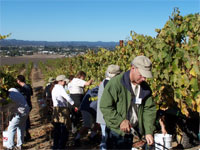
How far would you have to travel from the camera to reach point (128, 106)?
2.53m

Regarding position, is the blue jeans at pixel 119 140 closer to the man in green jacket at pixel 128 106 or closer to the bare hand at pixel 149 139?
the man in green jacket at pixel 128 106

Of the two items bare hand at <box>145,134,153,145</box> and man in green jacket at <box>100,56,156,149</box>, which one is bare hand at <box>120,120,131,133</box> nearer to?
man in green jacket at <box>100,56,156,149</box>

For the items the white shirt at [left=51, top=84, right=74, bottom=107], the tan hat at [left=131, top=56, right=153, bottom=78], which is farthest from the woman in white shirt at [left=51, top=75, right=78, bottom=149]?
the tan hat at [left=131, top=56, right=153, bottom=78]

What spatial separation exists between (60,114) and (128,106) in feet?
8.01

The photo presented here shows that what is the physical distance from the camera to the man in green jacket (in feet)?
8.03

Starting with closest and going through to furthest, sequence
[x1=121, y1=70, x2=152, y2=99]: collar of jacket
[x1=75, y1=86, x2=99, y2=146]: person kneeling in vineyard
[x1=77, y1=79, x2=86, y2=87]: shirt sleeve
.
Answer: [x1=121, y1=70, x2=152, y2=99]: collar of jacket, [x1=75, y1=86, x2=99, y2=146]: person kneeling in vineyard, [x1=77, y1=79, x2=86, y2=87]: shirt sleeve

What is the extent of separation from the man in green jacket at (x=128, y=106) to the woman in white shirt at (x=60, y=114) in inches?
85.7

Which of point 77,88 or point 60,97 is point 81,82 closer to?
point 77,88

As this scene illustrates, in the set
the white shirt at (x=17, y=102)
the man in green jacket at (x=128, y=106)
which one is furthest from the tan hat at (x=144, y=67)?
the white shirt at (x=17, y=102)

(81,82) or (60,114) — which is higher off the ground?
(81,82)

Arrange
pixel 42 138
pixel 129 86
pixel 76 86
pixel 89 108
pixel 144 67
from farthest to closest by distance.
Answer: pixel 42 138, pixel 76 86, pixel 89 108, pixel 129 86, pixel 144 67

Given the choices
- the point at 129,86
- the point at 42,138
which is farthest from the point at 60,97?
the point at 129,86

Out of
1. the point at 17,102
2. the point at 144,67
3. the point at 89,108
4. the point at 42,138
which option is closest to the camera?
the point at 144,67

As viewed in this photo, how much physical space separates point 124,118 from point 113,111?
13 cm
